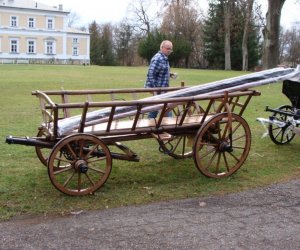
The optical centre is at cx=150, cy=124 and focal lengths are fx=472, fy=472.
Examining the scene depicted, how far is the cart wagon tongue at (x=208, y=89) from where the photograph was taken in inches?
229

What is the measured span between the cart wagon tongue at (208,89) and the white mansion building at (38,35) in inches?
2936

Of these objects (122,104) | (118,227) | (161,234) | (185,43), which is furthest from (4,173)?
(185,43)

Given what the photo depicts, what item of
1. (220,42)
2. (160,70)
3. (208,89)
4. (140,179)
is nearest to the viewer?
(140,179)

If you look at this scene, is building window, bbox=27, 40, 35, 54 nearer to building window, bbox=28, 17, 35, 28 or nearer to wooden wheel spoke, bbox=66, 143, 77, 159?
building window, bbox=28, 17, 35, 28

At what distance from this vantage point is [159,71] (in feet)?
28.5

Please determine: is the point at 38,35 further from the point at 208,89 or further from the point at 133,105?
the point at 133,105

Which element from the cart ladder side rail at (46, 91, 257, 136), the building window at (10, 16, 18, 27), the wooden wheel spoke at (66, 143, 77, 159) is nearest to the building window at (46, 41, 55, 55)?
the building window at (10, 16, 18, 27)

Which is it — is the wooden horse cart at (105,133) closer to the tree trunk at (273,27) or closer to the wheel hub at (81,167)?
the wheel hub at (81,167)

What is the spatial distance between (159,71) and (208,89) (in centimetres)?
238

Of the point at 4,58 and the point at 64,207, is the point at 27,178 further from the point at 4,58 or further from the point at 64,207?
the point at 4,58

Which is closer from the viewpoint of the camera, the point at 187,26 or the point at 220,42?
the point at 220,42

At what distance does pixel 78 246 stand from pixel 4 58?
79052mm

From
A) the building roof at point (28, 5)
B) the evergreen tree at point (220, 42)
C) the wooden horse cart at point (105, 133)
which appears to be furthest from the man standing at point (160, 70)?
the building roof at point (28, 5)

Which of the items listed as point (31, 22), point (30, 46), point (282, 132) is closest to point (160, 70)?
point (282, 132)
